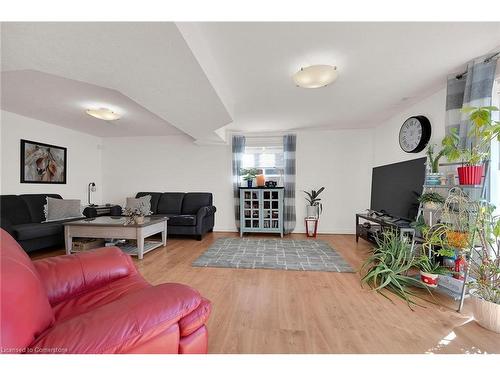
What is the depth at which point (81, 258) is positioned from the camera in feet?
4.08

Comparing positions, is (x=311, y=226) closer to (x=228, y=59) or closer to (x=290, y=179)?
(x=290, y=179)

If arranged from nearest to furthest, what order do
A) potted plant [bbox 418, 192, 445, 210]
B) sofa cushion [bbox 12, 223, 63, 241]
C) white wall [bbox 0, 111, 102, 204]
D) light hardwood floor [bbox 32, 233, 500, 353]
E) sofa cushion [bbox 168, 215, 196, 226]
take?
light hardwood floor [bbox 32, 233, 500, 353], potted plant [bbox 418, 192, 445, 210], sofa cushion [bbox 12, 223, 63, 241], white wall [bbox 0, 111, 102, 204], sofa cushion [bbox 168, 215, 196, 226]

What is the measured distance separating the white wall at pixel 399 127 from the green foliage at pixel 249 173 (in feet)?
7.82

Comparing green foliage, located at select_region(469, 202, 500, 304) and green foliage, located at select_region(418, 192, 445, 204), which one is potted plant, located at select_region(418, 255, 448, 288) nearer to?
green foliage, located at select_region(469, 202, 500, 304)

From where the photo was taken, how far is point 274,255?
115 inches

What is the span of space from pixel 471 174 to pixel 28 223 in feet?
17.0

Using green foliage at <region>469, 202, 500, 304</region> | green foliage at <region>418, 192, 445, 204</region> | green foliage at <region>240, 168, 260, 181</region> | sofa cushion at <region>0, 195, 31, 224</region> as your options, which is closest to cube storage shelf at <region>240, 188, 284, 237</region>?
green foliage at <region>240, 168, 260, 181</region>

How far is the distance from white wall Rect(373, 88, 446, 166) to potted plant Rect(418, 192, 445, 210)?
0.88 metres

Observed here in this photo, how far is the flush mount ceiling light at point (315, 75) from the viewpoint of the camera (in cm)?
190

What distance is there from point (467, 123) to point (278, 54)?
1875 mm

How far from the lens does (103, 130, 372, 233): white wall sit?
4352mm

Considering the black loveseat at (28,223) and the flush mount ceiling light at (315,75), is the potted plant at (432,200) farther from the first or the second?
the black loveseat at (28,223)

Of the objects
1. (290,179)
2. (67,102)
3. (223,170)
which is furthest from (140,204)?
(290,179)
